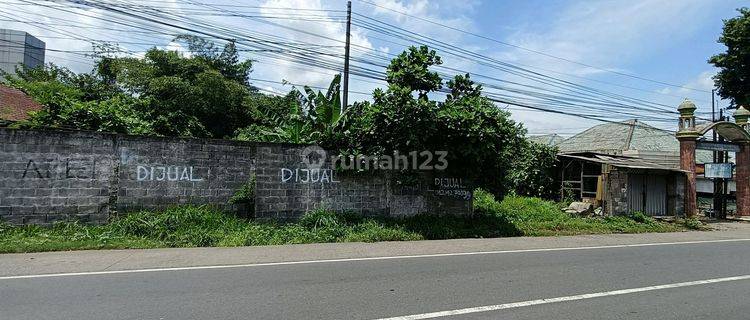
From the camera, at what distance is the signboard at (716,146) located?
19391 millimetres

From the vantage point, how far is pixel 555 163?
1958 cm

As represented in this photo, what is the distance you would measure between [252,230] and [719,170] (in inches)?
792

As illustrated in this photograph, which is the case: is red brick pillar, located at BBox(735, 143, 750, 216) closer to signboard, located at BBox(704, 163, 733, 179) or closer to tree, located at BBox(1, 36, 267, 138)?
signboard, located at BBox(704, 163, 733, 179)

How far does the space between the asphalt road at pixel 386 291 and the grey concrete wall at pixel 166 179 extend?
406 cm

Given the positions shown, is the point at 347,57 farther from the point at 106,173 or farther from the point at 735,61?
the point at 735,61

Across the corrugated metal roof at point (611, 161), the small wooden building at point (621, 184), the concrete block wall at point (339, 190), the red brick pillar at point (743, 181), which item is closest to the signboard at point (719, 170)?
the red brick pillar at point (743, 181)

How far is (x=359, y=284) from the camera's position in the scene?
6531mm

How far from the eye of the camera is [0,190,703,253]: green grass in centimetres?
945

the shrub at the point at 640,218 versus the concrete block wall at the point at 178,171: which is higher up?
the concrete block wall at the point at 178,171

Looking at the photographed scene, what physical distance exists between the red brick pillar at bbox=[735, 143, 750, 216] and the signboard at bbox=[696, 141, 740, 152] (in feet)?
1.35

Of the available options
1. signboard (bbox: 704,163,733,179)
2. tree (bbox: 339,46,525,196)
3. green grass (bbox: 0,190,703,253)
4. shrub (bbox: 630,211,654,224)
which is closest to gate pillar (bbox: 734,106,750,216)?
signboard (bbox: 704,163,733,179)

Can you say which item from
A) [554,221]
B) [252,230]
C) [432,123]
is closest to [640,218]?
[554,221]

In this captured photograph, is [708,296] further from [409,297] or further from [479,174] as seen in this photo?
[479,174]

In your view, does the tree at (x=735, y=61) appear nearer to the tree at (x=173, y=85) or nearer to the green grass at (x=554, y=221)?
the green grass at (x=554, y=221)
